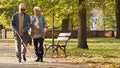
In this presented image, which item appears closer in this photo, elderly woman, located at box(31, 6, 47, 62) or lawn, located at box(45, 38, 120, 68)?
elderly woman, located at box(31, 6, 47, 62)

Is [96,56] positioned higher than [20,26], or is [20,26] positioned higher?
[20,26]

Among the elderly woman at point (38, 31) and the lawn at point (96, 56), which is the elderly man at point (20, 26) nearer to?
the elderly woman at point (38, 31)

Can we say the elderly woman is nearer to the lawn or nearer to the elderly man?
the elderly man

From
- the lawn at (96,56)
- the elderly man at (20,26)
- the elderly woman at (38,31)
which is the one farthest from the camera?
the lawn at (96,56)

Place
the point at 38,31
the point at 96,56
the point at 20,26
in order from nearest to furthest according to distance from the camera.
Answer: the point at 20,26
the point at 38,31
the point at 96,56

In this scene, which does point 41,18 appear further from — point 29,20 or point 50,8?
point 50,8

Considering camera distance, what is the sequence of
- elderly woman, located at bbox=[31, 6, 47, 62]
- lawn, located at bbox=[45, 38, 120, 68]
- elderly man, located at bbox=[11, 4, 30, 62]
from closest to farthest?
elderly man, located at bbox=[11, 4, 30, 62] < elderly woman, located at bbox=[31, 6, 47, 62] < lawn, located at bbox=[45, 38, 120, 68]

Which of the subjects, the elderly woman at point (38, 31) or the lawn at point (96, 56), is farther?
the lawn at point (96, 56)

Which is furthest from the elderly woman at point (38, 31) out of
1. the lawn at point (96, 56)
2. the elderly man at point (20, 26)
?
the lawn at point (96, 56)

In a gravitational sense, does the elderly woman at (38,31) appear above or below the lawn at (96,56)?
above

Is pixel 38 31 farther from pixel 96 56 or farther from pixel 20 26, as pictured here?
pixel 96 56

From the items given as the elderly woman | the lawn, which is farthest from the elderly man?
the lawn

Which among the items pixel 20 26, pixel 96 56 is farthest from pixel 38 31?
pixel 96 56

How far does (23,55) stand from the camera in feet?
56.8
